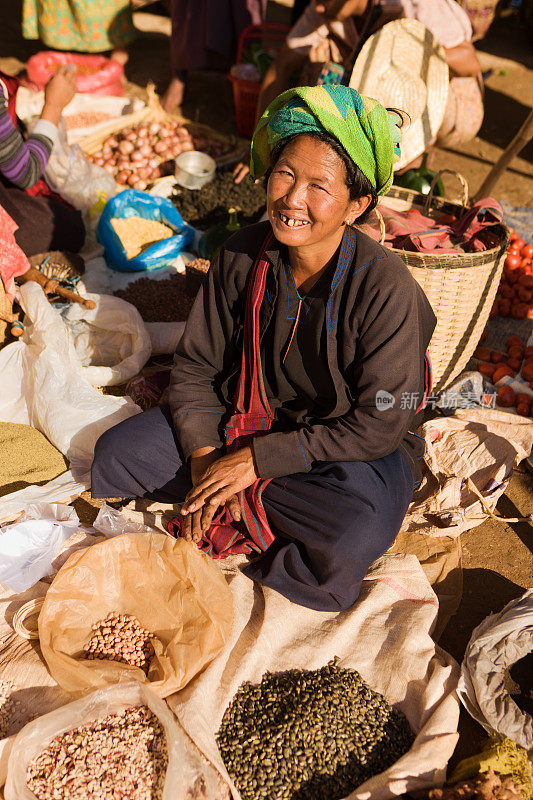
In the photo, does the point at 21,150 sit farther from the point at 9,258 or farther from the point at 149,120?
the point at 149,120

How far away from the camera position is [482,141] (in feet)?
18.5

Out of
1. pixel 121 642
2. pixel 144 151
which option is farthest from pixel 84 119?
pixel 121 642

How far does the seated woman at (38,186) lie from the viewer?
3393 mm

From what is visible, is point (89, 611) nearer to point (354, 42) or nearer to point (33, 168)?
point (33, 168)

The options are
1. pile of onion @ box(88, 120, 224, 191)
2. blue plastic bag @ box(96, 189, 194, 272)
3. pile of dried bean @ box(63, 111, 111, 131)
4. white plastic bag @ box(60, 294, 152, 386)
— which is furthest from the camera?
pile of dried bean @ box(63, 111, 111, 131)

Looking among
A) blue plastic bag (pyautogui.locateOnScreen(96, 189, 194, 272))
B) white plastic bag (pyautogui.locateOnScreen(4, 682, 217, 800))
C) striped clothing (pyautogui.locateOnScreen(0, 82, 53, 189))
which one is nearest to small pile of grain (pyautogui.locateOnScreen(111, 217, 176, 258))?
blue plastic bag (pyautogui.locateOnScreen(96, 189, 194, 272))

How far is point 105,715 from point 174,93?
5116mm

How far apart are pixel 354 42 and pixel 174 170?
1455mm

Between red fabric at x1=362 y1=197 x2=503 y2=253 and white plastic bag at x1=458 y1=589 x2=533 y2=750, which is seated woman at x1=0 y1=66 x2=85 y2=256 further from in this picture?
white plastic bag at x1=458 y1=589 x2=533 y2=750

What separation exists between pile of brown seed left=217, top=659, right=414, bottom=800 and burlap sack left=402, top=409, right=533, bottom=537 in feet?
2.75

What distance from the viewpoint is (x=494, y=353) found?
Result: 11.4 ft

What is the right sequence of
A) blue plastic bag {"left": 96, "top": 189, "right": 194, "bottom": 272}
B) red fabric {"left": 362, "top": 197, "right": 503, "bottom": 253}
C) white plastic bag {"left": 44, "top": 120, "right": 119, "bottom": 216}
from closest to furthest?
red fabric {"left": 362, "top": 197, "right": 503, "bottom": 253}, blue plastic bag {"left": 96, "top": 189, "right": 194, "bottom": 272}, white plastic bag {"left": 44, "top": 120, "right": 119, "bottom": 216}

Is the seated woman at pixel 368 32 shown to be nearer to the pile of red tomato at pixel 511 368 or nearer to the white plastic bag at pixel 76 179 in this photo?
the white plastic bag at pixel 76 179

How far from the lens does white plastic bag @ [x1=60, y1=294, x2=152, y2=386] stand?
3229 millimetres
